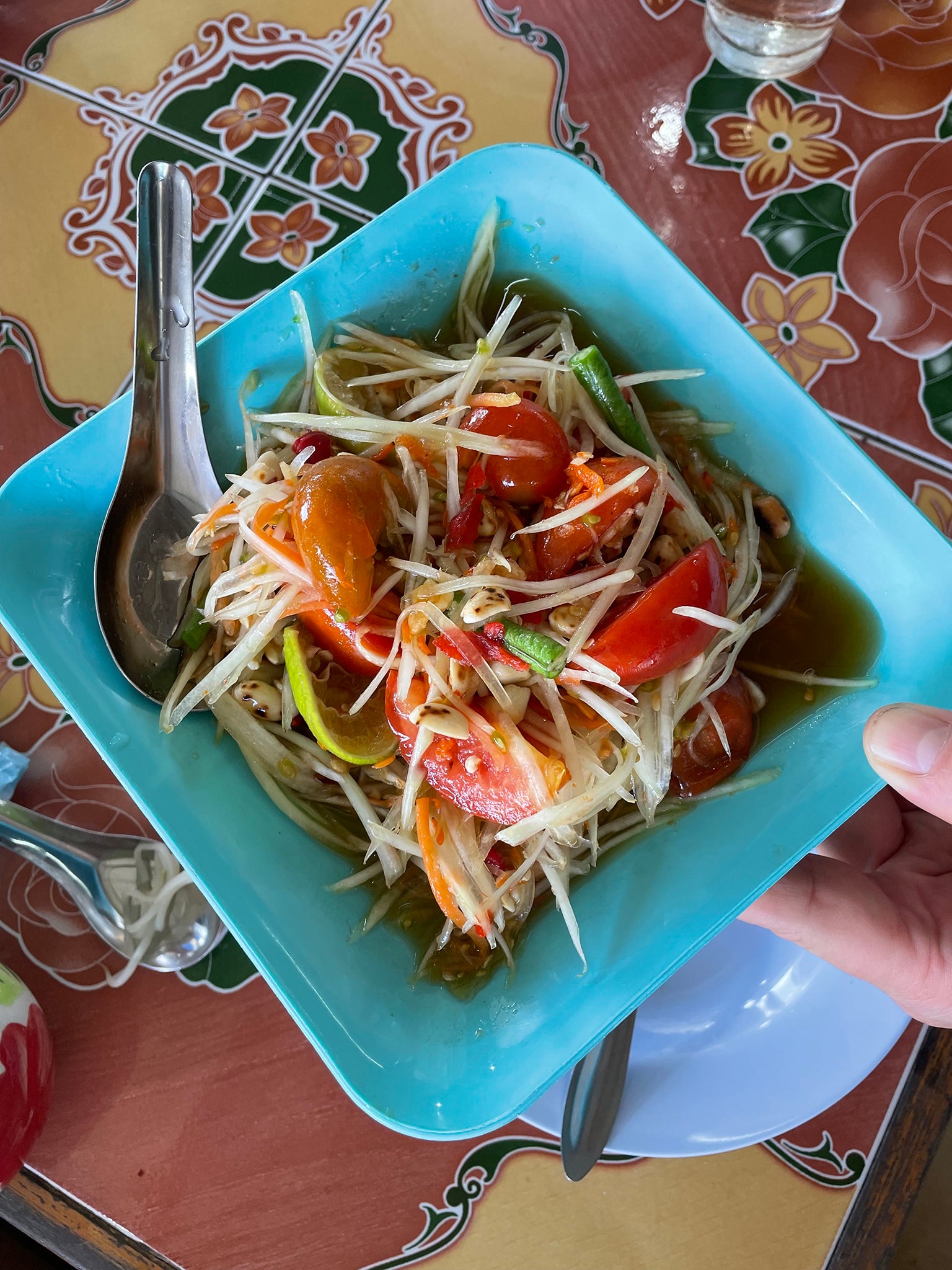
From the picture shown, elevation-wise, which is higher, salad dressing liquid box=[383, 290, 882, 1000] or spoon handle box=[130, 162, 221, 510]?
spoon handle box=[130, 162, 221, 510]

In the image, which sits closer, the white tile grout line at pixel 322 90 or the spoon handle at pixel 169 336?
the spoon handle at pixel 169 336

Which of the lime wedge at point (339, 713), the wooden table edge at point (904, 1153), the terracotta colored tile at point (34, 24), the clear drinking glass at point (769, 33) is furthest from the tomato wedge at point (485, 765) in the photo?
the terracotta colored tile at point (34, 24)

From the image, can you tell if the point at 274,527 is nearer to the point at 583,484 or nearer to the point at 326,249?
the point at 583,484

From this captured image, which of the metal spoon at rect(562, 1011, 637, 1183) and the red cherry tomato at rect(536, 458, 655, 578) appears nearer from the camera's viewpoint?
the red cherry tomato at rect(536, 458, 655, 578)

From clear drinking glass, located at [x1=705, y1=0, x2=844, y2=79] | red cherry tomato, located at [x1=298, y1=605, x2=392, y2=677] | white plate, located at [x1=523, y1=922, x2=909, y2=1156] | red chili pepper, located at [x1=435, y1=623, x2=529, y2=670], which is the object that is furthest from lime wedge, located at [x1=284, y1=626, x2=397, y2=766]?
clear drinking glass, located at [x1=705, y1=0, x2=844, y2=79]

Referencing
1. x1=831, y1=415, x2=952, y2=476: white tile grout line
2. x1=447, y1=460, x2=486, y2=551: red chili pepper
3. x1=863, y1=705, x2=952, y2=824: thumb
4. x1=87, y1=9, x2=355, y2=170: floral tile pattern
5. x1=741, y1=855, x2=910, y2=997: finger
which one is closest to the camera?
x1=863, y1=705, x2=952, y2=824: thumb

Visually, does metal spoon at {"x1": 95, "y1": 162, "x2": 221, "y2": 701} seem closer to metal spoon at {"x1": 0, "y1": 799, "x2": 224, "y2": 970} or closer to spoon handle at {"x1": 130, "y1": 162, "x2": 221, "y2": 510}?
spoon handle at {"x1": 130, "y1": 162, "x2": 221, "y2": 510}

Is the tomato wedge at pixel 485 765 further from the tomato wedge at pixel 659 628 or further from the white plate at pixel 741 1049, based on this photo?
the white plate at pixel 741 1049

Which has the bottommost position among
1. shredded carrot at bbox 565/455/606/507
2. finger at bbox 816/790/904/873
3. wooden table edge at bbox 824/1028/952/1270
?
wooden table edge at bbox 824/1028/952/1270
